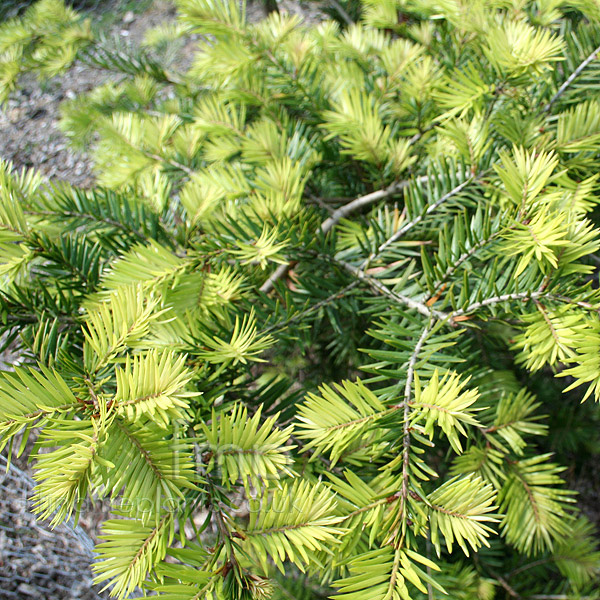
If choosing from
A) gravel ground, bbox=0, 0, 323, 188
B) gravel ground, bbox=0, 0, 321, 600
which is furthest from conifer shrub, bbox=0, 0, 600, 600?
Result: gravel ground, bbox=0, 0, 323, 188

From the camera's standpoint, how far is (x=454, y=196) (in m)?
0.62

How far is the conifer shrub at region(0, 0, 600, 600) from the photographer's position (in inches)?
15.0

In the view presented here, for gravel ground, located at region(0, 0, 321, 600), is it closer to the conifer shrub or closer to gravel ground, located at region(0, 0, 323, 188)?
gravel ground, located at region(0, 0, 323, 188)

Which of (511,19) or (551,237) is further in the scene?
(511,19)

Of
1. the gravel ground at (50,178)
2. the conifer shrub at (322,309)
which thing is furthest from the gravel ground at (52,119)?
the conifer shrub at (322,309)

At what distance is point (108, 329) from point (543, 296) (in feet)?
1.47

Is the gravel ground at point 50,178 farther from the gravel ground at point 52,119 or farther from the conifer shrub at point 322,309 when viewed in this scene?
the conifer shrub at point 322,309

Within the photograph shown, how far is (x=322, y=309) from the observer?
0.58 m

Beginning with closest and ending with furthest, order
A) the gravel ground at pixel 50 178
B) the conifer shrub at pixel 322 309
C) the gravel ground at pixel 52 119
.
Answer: the conifer shrub at pixel 322 309, the gravel ground at pixel 50 178, the gravel ground at pixel 52 119

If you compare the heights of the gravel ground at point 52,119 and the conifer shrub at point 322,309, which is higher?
the conifer shrub at point 322,309

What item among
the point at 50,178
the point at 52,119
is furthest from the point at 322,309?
the point at 52,119

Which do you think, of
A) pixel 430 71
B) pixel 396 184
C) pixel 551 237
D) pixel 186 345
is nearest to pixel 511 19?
pixel 430 71

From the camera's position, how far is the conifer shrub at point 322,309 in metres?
0.38

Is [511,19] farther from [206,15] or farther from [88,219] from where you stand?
[88,219]
